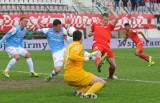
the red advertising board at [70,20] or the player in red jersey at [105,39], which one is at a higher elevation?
the player in red jersey at [105,39]

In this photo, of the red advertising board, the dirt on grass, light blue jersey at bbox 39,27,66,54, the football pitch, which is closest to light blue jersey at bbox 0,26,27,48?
the football pitch

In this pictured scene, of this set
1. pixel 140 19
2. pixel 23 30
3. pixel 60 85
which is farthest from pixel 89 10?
pixel 60 85

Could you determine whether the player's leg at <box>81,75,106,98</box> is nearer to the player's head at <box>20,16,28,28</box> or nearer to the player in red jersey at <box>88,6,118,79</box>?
the player in red jersey at <box>88,6,118,79</box>

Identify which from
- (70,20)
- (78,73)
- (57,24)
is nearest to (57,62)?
(57,24)

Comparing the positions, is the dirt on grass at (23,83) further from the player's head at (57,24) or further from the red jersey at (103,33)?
the red jersey at (103,33)

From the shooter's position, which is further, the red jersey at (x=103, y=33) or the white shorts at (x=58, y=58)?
the red jersey at (x=103, y=33)

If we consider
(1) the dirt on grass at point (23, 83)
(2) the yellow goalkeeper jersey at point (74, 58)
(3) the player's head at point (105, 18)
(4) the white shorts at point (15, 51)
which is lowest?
(1) the dirt on grass at point (23, 83)

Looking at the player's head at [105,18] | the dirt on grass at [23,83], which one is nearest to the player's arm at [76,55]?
the dirt on grass at [23,83]

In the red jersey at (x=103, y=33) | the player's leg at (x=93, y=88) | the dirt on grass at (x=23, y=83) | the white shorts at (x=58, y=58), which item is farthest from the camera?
the red jersey at (x=103, y=33)

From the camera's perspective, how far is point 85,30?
4353cm

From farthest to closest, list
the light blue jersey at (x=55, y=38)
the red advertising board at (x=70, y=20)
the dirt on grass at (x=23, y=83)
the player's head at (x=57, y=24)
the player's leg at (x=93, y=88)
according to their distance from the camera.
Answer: the red advertising board at (x=70, y=20)
the light blue jersey at (x=55, y=38)
the player's head at (x=57, y=24)
the dirt on grass at (x=23, y=83)
the player's leg at (x=93, y=88)

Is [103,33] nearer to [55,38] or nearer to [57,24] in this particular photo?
[55,38]

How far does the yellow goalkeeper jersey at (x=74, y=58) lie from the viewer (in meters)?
11.9

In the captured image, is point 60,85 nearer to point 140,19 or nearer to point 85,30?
point 85,30
